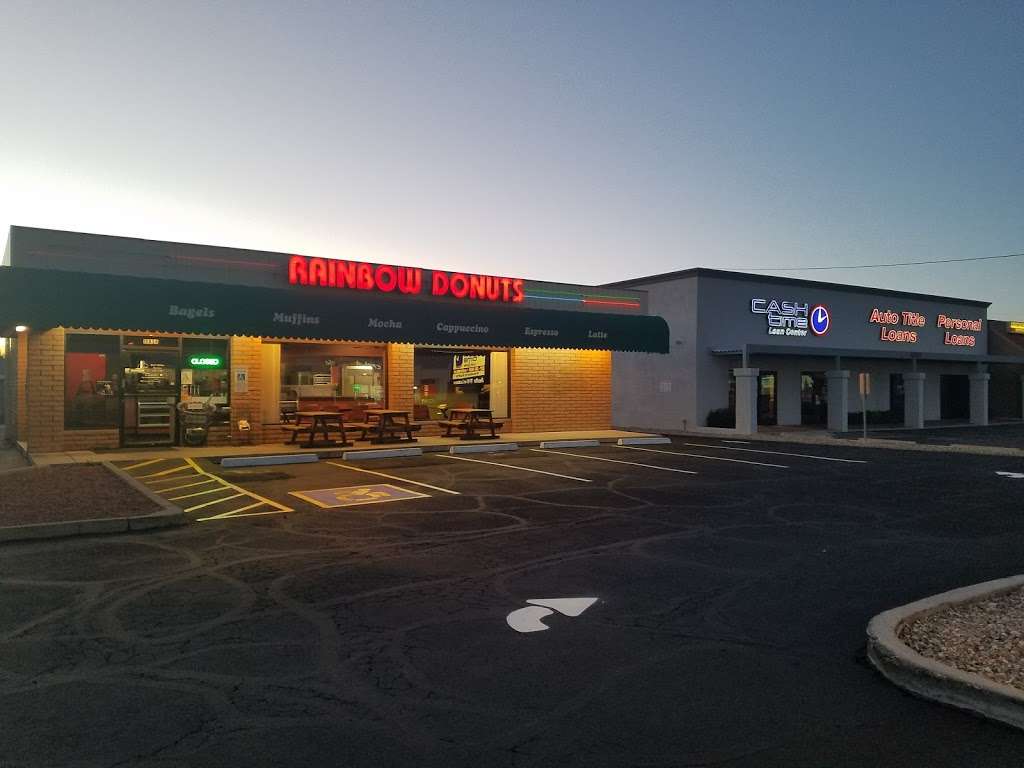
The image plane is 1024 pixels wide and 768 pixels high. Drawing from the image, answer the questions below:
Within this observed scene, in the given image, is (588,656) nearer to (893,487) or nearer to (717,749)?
(717,749)

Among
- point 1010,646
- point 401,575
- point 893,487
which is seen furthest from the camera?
point 893,487

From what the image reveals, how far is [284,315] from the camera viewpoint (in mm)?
18156

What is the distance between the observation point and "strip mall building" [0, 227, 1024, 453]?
16.8 meters

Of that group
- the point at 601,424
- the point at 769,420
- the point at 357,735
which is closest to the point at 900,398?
the point at 769,420

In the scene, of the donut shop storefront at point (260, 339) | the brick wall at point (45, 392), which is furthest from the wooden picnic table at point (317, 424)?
the brick wall at point (45, 392)

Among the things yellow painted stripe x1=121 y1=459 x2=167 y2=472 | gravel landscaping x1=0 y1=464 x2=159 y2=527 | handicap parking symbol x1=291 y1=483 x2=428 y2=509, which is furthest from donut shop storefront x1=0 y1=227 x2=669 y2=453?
handicap parking symbol x1=291 y1=483 x2=428 y2=509

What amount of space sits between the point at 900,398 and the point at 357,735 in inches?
1531

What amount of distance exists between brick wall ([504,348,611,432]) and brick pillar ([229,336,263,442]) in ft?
25.7

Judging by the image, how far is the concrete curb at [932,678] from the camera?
423cm

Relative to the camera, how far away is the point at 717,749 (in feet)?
12.9

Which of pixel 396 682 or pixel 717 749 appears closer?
pixel 717 749

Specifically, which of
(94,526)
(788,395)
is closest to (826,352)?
(788,395)

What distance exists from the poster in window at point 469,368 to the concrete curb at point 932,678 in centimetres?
1874

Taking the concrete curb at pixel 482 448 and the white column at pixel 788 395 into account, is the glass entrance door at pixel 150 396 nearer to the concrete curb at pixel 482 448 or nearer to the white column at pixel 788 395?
the concrete curb at pixel 482 448
